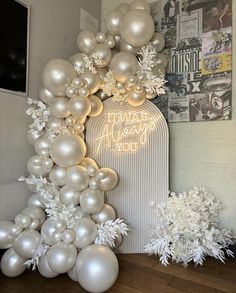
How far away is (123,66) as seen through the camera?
5.29ft

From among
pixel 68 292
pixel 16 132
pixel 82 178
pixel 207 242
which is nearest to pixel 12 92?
pixel 16 132

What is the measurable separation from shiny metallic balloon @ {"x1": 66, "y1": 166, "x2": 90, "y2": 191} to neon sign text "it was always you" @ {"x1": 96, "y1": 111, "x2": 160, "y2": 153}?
376 millimetres

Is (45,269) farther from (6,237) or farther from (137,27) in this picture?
(137,27)

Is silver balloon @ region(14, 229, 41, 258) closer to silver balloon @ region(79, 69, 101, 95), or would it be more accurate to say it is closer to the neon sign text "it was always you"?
the neon sign text "it was always you"

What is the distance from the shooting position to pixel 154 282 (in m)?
1.37

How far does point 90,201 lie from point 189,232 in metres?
0.70

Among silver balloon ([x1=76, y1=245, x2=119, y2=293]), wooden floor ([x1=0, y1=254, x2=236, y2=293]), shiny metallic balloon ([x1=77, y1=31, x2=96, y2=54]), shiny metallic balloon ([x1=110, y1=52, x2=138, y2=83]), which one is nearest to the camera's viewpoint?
silver balloon ([x1=76, y1=245, x2=119, y2=293])

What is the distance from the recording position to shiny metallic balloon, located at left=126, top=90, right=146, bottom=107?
1668 millimetres

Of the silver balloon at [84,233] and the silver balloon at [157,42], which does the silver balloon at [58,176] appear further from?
the silver balloon at [157,42]

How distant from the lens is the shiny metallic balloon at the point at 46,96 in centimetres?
158

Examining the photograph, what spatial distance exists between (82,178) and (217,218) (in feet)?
3.53

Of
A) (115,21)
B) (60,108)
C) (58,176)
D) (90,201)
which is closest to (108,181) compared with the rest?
(90,201)

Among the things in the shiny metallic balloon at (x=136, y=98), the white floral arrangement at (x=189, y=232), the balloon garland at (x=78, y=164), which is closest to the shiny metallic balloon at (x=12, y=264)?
the balloon garland at (x=78, y=164)

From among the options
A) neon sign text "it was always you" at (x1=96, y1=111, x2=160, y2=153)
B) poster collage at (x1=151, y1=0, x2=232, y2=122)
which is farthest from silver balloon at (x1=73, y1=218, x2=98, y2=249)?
poster collage at (x1=151, y1=0, x2=232, y2=122)
